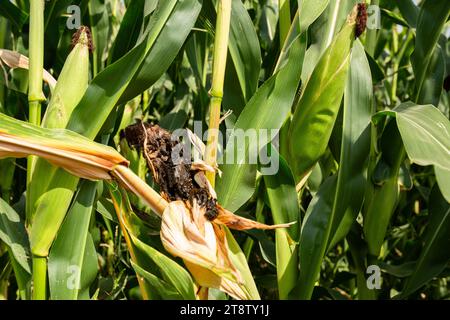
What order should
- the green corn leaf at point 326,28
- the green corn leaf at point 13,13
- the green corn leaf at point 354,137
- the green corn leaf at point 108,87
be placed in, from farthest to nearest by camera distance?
the green corn leaf at point 13,13 → the green corn leaf at point 326,28 → the green corn leaf at point 354,137 → the green corn leaf at point 108,87

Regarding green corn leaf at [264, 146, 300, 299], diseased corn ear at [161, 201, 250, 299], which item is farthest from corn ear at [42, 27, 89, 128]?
green corn leaf at [264, 146, 300, 299]

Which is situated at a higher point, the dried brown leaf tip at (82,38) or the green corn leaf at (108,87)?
the dried brown leaf tip at (82,38)

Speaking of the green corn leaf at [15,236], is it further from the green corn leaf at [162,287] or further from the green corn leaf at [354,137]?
the green corn leaf at [354,137]

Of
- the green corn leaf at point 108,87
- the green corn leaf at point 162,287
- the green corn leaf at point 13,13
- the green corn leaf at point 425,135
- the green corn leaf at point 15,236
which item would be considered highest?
the green corn leaf at point 13,13

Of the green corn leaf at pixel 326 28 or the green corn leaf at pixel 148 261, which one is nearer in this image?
the green corn leaf at pixel 148 261

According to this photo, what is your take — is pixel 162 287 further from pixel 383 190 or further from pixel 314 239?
pixel 383 190

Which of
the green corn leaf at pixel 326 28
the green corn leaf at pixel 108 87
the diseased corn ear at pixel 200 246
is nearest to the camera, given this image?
the diseased corn ear at pixel 200 246

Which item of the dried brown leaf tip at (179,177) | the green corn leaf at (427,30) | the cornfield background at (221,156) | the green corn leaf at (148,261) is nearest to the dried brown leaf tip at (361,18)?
the cornfield background at (221,156)

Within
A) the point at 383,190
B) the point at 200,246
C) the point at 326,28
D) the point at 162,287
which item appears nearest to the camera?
the point at 200,246

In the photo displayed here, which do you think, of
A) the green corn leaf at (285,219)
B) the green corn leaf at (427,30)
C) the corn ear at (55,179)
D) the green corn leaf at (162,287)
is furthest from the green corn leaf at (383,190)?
the corn ear at (55,179)

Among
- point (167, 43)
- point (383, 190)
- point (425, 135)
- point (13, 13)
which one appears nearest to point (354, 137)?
point (425, 135)

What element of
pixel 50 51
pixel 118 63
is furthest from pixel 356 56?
pixel 50 51

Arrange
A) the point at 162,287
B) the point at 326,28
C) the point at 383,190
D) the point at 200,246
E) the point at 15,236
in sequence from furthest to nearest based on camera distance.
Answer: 1. the point at 383,190
2. the point at 326,28
3. the point at 15,236
4. the point at 162,287
5. the point at 200,246
